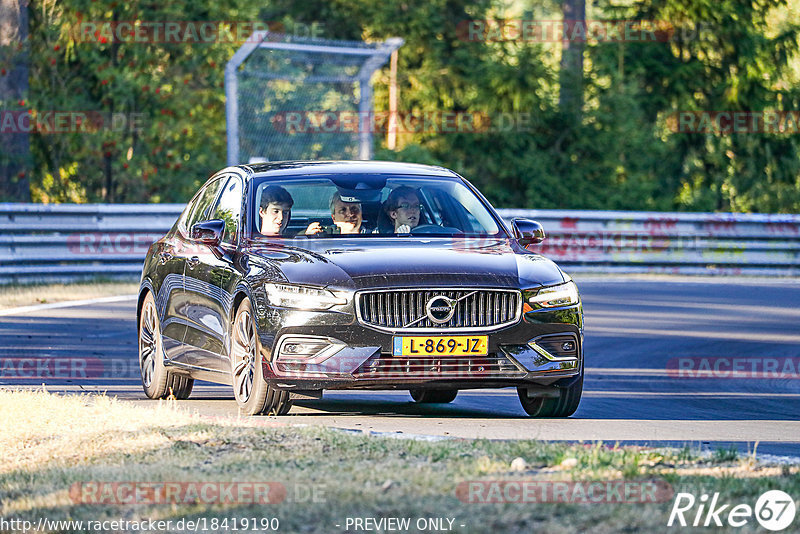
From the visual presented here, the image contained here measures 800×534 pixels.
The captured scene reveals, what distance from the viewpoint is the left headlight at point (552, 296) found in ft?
31.1

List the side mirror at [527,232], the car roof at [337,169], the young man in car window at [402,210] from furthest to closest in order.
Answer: the car roof at [337,169], the side mirror at [527,232], the young man in car window at [402,210]

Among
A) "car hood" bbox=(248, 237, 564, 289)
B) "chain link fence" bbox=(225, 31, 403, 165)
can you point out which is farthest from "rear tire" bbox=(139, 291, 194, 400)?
"chain link fence" bbox=(225, 31, 403, 165)

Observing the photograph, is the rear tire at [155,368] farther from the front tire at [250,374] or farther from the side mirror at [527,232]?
the side mirror at [527,232]

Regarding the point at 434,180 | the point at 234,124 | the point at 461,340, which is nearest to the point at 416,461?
Answer: the point at 461,340

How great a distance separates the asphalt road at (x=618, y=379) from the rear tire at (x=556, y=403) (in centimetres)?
9

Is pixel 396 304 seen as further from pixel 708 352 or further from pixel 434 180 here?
pixel 708 352

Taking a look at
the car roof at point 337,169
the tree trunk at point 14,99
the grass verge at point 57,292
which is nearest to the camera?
the car roof at point 337,169

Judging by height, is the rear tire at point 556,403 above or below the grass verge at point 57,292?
above

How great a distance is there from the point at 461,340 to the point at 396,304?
1.37 feet

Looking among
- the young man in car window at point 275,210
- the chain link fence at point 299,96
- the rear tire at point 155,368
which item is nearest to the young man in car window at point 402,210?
the young man in car window at point 275,210

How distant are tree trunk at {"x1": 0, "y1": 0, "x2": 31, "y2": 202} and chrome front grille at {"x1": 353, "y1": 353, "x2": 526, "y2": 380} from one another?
64.5 feet

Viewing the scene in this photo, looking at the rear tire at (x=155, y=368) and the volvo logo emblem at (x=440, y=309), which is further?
the rear tire at (x=155, y=368)

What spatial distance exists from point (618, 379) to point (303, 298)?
412 cm

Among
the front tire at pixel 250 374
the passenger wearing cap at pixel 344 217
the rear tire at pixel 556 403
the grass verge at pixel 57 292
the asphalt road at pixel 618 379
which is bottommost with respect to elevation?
the grass verge at pixel 57 292
